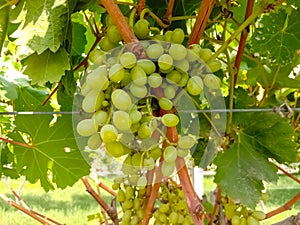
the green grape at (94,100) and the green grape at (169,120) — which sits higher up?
the green grape at (94,100)

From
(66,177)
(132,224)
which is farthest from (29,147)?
(132,224)

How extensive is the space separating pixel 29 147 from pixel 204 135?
32cm

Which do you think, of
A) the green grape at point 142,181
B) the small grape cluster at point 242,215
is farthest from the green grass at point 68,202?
the green grape at point 142,181

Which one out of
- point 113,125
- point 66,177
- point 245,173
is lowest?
point 66,177

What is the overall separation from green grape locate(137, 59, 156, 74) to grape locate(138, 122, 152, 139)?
5cm

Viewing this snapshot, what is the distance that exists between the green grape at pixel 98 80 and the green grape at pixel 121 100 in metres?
0.02

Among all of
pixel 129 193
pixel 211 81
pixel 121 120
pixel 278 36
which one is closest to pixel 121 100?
pixel 121 120

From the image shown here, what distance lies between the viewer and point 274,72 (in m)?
0.97

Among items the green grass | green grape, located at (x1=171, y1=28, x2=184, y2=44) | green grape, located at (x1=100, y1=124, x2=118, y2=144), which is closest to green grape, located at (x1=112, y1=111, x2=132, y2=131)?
green grape, located at (x1=100, y1=124, x2=118, y2=144)

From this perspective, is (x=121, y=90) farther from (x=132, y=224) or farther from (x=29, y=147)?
(x=29, y=147)

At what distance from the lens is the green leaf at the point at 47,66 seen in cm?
62

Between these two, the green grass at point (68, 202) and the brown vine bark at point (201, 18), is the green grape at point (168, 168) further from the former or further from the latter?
the green grass at point (68, 202)

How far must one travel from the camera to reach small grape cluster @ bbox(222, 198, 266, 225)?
0.81 metres

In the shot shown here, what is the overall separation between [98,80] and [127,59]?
0.03 meters
